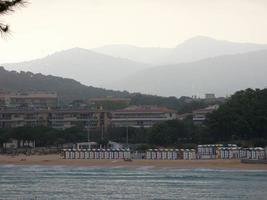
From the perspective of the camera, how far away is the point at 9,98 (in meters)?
140

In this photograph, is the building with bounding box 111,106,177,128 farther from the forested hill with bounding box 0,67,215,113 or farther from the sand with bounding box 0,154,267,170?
the forested hill with bounding box 0,67,215,113

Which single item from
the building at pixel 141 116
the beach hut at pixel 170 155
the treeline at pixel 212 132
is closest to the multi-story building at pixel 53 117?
the building at pixel 141 116

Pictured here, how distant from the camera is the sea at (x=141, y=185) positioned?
32.0 meters

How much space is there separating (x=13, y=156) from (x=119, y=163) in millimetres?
14645

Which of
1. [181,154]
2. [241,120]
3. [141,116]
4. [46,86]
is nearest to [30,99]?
[141,116]

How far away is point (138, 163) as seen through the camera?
57.2 metres

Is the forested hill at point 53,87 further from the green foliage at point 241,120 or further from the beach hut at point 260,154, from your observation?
the beach hut at point 260,154

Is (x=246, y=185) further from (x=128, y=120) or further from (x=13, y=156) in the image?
(x=128, y=120)

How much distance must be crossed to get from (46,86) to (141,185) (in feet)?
500

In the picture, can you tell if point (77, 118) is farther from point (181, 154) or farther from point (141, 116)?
point (181, 154)

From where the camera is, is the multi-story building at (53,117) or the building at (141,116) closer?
the multi-story building at (53,117)

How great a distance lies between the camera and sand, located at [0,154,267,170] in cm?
5228

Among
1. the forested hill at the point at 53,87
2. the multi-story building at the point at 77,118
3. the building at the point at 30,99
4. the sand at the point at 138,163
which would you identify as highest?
the forested hill at the point at 53,87

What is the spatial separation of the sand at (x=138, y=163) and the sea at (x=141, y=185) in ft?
7.89
